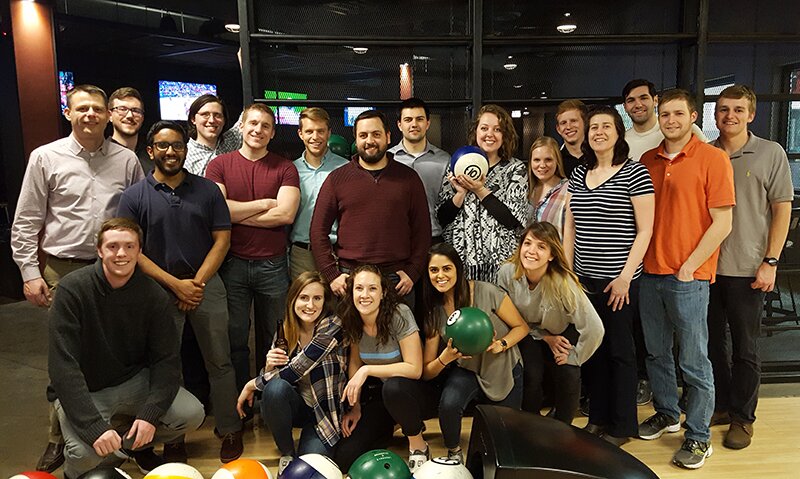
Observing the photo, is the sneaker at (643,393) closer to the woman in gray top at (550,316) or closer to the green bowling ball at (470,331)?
the woman in gray top at (550,316)

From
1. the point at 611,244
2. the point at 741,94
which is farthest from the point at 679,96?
the point at 611,244

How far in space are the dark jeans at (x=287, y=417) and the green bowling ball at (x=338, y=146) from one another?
5.26ft

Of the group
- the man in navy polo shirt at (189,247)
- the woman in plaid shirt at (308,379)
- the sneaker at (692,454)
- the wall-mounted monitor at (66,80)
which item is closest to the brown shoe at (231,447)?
the man in navy polo shirt at (189,247)

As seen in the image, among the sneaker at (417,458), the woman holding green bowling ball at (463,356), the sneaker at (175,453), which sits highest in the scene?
the woman holding green bowling ball at (463,356)

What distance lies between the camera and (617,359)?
10.7ft

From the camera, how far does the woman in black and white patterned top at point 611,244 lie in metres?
3.13

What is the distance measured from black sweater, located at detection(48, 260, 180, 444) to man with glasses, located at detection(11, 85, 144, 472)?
0.55 meters

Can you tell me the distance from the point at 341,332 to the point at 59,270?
1.60 meters

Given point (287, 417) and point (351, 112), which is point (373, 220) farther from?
point (351, 112)

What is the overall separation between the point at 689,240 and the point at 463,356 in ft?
4.35

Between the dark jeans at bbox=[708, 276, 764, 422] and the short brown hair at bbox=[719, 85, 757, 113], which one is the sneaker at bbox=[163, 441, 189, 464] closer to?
the dark jeans at bbox=[708, 276, 764, 422]

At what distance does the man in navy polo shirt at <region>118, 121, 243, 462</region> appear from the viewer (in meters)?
3.16

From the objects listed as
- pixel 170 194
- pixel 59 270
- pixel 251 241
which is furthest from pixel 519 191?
pixel 59 270

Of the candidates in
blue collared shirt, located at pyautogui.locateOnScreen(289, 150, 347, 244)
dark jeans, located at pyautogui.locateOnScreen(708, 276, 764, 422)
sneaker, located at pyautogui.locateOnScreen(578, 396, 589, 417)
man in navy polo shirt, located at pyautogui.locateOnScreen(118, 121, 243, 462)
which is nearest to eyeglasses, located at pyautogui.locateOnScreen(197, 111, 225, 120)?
man in navy polo shirt, located at pyautogui.locateOnScreen(118, 121, 243, 462)
